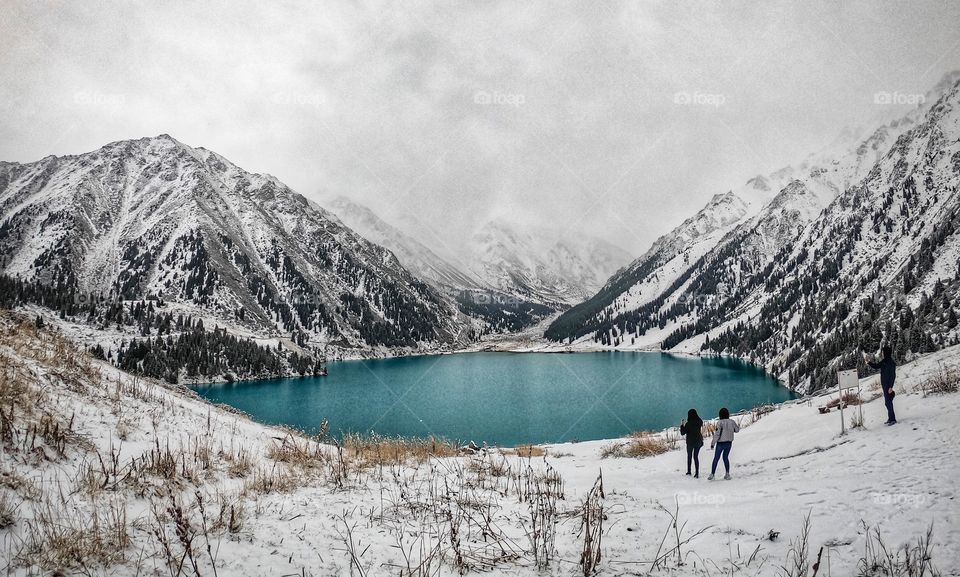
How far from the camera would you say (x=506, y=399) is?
88.0 metres

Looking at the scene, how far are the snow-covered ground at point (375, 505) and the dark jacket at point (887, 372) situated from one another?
0.94 metres

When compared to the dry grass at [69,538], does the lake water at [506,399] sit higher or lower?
lower

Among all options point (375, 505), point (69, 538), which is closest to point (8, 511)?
point (69, 538)

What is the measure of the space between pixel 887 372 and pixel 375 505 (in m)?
14.2

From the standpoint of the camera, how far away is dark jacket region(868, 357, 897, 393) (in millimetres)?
11469

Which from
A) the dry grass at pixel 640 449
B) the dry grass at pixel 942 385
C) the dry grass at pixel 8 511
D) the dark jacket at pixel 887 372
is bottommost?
the dry grass at pixel 640 449

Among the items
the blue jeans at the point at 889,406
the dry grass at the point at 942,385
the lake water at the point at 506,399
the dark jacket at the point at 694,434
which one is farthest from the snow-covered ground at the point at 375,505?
the lake water at the point at 506,399

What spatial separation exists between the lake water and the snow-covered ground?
3352 centimetres

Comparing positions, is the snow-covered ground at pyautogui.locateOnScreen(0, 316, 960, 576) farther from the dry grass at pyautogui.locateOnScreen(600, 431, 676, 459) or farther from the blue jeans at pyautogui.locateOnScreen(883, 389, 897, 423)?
Answer: the dry grass at pyautogui.locateOnScreen(600, 431, 676, 459)

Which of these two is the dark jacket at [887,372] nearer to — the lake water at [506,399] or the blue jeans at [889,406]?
the blue jeans at [889,406]

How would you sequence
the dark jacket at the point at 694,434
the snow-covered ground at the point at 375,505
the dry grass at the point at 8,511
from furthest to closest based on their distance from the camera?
the dark jacket at the point at 694,434 → the snow-covered ground at the point at 375,505 → the dry grass at the point at 8,511

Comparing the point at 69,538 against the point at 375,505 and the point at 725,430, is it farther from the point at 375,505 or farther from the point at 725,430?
the point at 725,430

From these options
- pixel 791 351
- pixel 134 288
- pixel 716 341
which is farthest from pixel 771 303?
pixel 134 288

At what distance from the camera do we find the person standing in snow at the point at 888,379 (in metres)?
10.6
